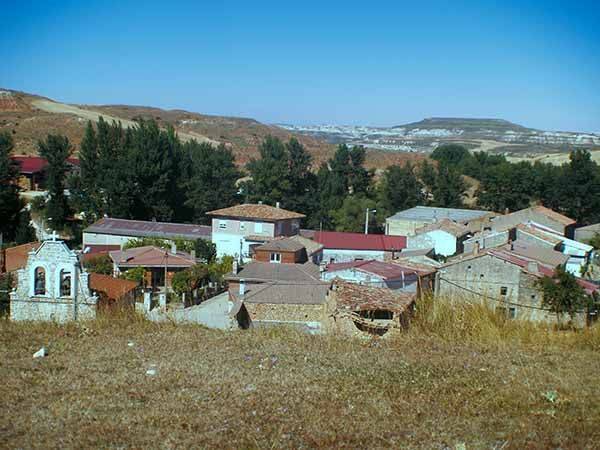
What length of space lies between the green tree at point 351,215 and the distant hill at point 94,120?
12.5 m

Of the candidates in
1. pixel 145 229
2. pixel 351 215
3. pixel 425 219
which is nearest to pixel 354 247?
pixel 425 219

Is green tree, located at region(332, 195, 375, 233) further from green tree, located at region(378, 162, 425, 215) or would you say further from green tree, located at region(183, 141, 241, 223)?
green tree, located at region(183, 141, 241, 223)

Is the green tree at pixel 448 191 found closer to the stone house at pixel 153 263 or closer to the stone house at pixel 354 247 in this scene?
the stone house at pixel 354 247

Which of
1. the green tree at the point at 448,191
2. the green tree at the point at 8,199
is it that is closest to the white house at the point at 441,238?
the green tree at the point at 448,191

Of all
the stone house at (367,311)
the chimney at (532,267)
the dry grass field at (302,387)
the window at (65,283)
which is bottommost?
the chimney at (532,267)

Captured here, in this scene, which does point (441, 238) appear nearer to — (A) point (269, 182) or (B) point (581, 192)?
(A) point (269, 182)

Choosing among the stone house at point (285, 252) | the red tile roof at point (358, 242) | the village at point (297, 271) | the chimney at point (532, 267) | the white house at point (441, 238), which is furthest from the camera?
the red tile roof at point (358, 242)

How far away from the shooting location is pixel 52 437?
4.30m

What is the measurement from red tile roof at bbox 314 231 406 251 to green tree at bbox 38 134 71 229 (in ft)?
43.8

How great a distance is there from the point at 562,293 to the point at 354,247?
52.5 ft

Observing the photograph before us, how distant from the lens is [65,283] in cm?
1219

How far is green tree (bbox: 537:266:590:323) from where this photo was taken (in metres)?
17.3

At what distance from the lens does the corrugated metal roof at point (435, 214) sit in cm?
4064

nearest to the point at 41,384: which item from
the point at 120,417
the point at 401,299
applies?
the point at 120,417
